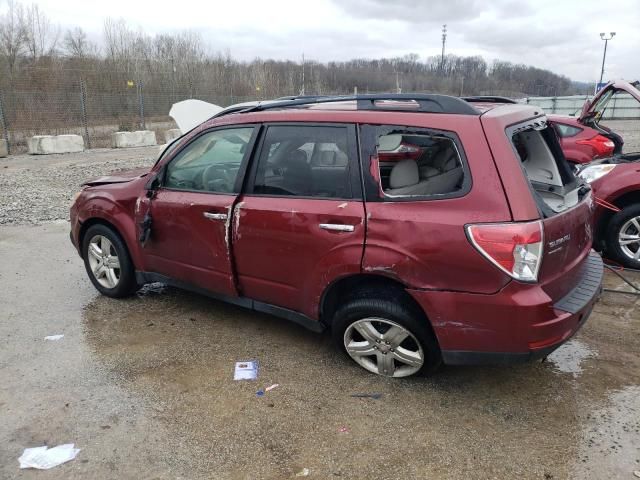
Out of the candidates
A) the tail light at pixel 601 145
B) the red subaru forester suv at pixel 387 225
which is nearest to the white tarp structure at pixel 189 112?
the red subaru forester suv at pixel 387 225

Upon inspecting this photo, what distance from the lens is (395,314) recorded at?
308cm

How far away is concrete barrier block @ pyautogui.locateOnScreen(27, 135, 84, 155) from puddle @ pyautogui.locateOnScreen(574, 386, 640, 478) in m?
19.7

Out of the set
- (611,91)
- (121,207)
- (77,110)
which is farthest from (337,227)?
(77,110)

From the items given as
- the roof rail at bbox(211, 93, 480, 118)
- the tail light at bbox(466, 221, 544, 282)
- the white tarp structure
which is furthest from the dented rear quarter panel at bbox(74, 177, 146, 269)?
the tail light at bbox(466, 221, 544, 282)

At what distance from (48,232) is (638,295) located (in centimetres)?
760

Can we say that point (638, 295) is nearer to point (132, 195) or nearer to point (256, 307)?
point (256, 307)

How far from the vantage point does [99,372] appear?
355cm

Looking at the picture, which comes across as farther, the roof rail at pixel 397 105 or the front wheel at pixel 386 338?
the front wheel at pixel 386 338

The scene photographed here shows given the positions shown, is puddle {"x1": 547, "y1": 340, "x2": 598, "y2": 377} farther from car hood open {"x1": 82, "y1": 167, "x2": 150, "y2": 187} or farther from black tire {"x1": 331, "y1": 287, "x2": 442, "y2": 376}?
car hood open {"x1": 82, "y1": 167, "x2": 150, "y2": 187}

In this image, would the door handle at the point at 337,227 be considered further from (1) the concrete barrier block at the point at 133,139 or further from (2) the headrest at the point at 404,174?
(1) the concrete barrier block at the point at 133,139

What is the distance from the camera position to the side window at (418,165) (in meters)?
2.93

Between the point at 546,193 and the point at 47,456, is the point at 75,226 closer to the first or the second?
the point at 47,456

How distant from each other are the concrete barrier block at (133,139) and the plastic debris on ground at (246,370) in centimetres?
2033

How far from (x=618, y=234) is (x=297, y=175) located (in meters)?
4.01
